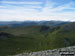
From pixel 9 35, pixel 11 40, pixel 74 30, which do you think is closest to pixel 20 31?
pixel 9 35

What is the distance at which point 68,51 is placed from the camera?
76.6 ft

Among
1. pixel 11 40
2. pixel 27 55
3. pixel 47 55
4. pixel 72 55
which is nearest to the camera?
pixel 72 55

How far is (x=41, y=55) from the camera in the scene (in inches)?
962

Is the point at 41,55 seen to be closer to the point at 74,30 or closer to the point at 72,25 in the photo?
the point at 74,30

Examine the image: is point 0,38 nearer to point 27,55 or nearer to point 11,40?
point 11,40

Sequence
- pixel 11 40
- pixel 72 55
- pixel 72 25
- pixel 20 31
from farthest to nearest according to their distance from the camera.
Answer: pixel 72 25, pixel 20 31, pixel 11 40, pixel 72 55

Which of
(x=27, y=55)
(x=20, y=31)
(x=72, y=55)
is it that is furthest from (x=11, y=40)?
(x=72, y=55)

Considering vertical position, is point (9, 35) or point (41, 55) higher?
point (9, 35)

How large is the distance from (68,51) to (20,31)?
8336 centimetres

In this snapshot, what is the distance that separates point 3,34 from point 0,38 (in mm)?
4582

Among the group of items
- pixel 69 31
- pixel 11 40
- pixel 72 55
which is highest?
pixel 69 31

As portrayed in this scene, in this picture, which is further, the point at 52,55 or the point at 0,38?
the point at 0,38

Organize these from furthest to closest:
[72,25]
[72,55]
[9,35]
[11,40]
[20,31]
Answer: [72,25] → [20,31] → [9,35] → [11,40] → [72,55]

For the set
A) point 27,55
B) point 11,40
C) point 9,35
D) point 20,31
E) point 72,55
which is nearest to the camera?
point 72,55
